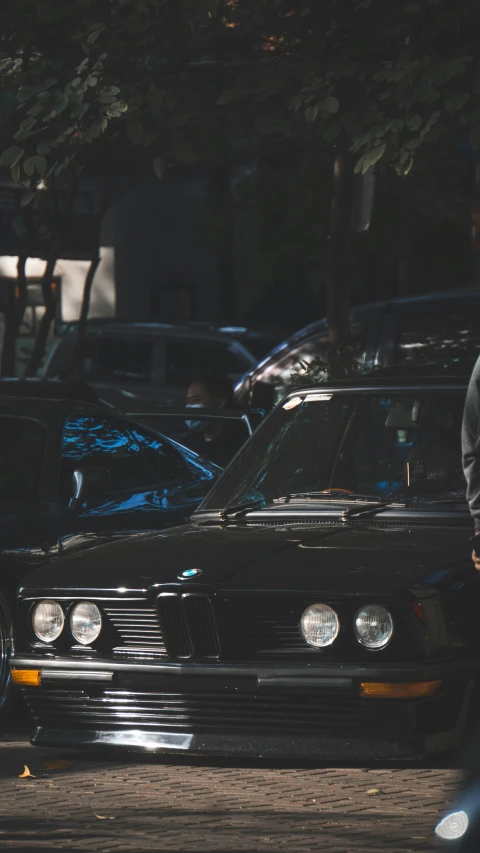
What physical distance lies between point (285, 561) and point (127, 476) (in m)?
2.74

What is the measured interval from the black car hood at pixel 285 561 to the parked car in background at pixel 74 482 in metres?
0.86

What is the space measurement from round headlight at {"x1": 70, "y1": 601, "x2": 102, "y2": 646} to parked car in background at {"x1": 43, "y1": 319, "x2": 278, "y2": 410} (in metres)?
14.6

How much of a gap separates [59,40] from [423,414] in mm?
4915

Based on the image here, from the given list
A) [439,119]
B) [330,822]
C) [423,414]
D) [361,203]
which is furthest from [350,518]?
[361,203]

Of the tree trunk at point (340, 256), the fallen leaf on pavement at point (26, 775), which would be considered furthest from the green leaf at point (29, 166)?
the tree trunk at point (340, 256)

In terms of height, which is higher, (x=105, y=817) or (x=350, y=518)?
(x=350, y=518)

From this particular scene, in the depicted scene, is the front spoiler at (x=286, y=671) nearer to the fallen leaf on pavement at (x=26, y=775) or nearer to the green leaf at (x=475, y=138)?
the fallen leaf on pavement at (x=26, y=775)

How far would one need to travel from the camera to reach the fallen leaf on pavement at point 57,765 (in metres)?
6.82

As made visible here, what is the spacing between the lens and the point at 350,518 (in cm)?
699

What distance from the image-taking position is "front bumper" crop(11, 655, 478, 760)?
19.6ft

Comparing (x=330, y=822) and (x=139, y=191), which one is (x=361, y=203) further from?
(x=139, y=191)

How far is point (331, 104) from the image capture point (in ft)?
31.9

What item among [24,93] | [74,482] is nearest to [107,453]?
[74,482]

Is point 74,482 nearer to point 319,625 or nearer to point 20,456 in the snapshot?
point 20,456
